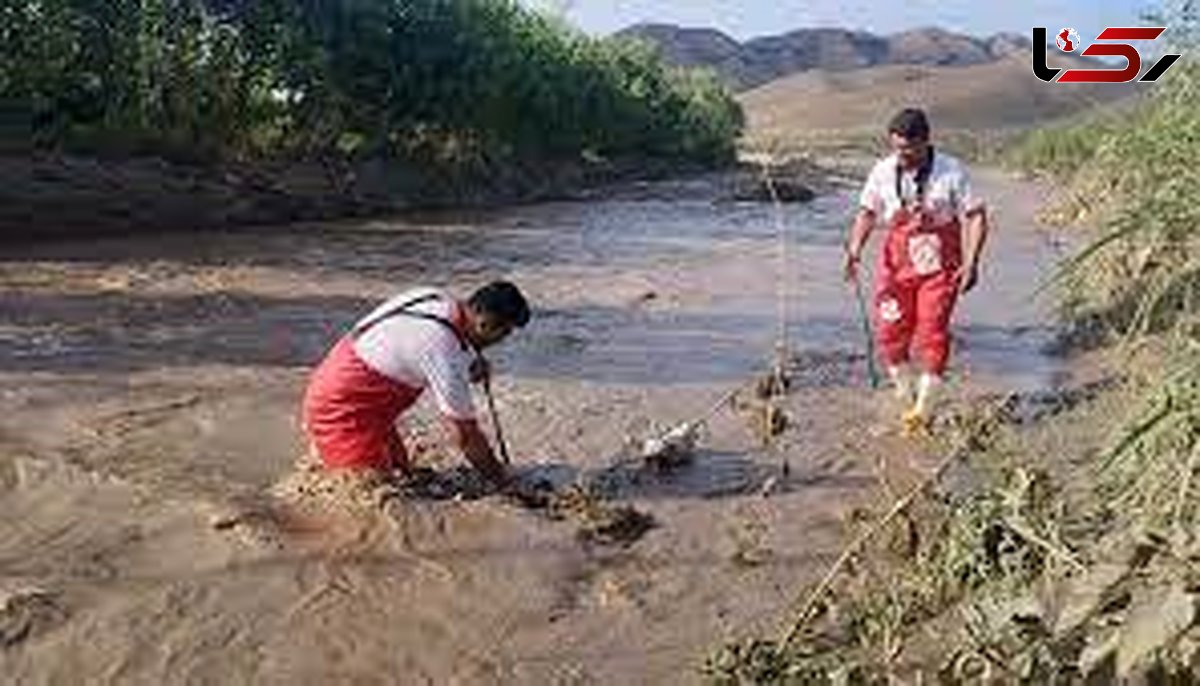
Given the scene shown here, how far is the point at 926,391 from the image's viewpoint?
9812mm

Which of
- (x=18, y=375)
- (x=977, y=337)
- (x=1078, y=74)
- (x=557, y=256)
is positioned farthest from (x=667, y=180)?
(x=1078, y=74)

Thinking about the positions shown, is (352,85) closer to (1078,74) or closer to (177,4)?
(177,4)

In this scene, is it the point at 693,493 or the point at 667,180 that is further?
the point at 667,180

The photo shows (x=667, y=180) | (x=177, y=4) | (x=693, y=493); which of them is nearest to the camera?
(x=693, y=493)

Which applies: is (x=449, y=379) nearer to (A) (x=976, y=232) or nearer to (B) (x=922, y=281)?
(B) (x=922, y=281)

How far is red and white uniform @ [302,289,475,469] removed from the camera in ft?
25.4

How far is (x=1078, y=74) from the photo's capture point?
654 centimetres

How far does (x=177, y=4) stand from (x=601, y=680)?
64.5 ft

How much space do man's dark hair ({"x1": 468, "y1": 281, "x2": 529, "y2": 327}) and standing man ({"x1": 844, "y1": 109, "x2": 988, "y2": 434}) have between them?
2.81 m

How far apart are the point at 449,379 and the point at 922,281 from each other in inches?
127

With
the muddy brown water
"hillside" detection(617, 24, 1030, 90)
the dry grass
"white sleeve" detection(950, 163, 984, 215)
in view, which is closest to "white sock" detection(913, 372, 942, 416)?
the muddy brown water

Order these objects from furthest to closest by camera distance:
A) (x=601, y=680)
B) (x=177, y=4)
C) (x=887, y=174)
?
(x=177, y=4) < (x=887, y=174) < (x=601, y=680)

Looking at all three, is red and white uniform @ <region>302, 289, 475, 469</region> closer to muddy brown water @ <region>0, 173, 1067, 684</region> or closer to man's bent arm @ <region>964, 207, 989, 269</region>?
muddy brown water @ <region>0, 173, 1067, 684</region>

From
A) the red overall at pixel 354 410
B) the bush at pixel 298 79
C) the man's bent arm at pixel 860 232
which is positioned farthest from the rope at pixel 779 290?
the bush at pixel 298 79
